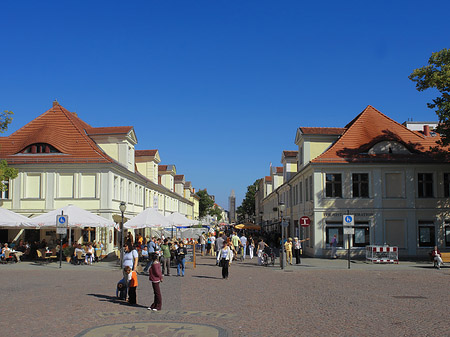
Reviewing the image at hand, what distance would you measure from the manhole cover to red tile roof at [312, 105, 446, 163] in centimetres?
2443

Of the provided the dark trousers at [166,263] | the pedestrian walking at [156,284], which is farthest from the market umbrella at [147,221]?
the pedestrian walking at [156,284]

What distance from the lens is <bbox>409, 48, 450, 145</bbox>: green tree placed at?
27.5 metres

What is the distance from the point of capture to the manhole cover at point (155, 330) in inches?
367

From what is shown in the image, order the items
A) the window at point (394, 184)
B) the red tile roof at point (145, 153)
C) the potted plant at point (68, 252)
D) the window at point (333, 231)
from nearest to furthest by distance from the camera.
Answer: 1. the potted plant at point (68, 252)
2. the window at point (333, 231)
3. the window at point (394, 184)
4. the red tile roof at point (145, 153)

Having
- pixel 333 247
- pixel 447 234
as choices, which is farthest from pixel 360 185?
pixel 447 234

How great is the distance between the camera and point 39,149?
114ft

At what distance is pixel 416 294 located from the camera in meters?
15.3

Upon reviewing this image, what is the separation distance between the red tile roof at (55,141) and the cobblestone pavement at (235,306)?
13.3m

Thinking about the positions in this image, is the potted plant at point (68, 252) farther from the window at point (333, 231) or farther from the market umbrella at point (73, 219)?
the window at point (333, 231)

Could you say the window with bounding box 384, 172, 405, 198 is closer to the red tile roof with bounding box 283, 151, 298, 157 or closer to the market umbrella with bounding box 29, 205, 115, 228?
the red tile roof with bounding box 283, 151, 298, 157

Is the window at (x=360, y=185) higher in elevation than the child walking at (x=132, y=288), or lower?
higher

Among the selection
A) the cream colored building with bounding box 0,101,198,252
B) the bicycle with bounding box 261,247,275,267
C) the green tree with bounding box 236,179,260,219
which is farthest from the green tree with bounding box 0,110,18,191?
the green tree with bounding box 236,179,260,219

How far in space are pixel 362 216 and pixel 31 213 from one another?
22.2 metres

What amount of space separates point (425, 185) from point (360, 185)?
447 centimetres
